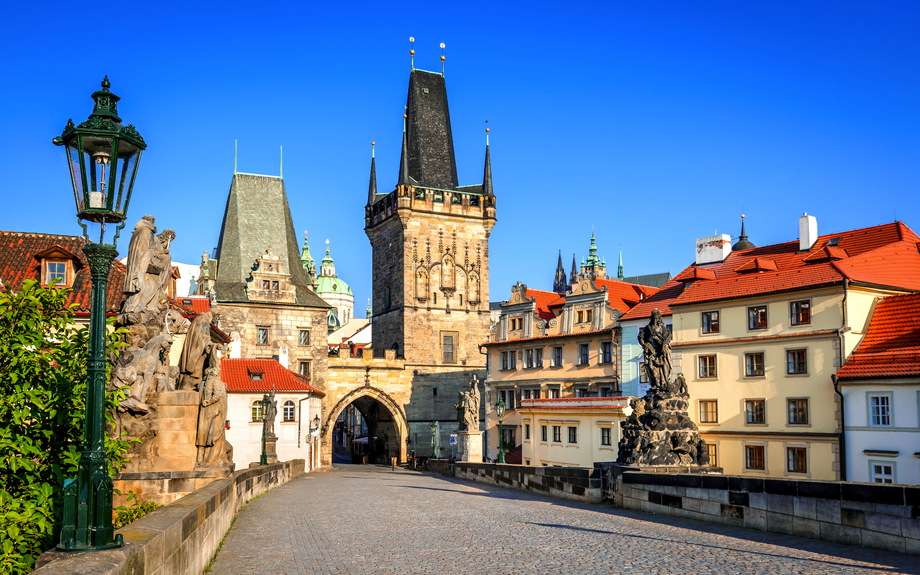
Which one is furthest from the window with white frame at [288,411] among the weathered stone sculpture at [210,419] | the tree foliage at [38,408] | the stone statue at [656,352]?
the tree foliage at [38,408]

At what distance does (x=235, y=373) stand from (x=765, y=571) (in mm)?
42146

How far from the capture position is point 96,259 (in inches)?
269

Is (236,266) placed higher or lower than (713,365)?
higher

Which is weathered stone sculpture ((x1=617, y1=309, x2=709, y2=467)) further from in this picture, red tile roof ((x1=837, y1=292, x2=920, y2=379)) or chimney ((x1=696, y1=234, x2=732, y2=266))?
chimney ((x1=696, y1=234, x2=732, y2=266))

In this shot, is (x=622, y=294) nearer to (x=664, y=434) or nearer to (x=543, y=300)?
(x=543, y=300)

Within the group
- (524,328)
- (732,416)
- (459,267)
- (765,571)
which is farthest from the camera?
(459,267)

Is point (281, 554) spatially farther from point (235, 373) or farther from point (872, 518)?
point (235, 373)

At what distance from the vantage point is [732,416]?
34.8m

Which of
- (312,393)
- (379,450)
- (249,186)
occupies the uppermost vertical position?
(249,186)

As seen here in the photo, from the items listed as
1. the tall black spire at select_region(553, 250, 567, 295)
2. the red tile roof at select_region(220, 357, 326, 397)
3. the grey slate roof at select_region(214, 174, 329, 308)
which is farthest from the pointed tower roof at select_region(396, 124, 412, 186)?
the tall black spire at select_region(553, 250, 567, 295)

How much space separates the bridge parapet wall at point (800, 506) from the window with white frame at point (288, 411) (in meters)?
36.5

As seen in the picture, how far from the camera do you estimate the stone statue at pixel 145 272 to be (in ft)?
44.8

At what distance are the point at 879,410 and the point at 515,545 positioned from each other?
21419 mm

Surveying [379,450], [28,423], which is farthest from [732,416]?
[379,450]
